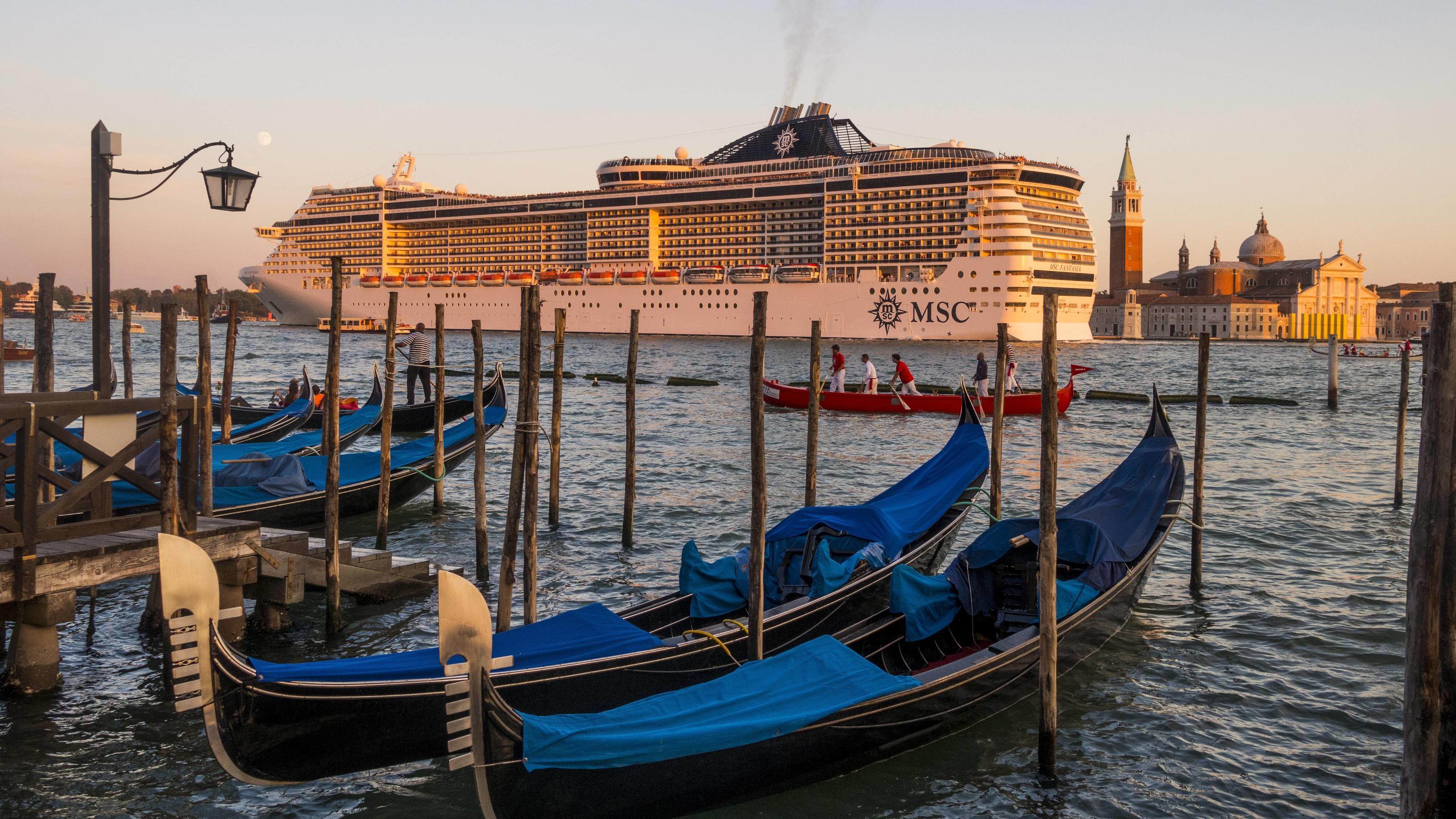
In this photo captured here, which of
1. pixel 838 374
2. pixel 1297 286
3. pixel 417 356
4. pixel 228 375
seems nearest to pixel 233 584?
pixel 228 375

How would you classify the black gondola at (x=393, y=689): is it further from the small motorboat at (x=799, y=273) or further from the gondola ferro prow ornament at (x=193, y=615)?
the small motorboat at (x=799, y=273)

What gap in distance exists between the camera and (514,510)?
235 inches

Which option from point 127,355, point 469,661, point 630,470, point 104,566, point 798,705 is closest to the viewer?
point 469,661

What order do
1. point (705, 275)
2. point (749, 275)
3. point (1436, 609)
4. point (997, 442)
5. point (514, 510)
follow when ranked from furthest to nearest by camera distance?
point (705, 275), point (749, 275), point (997, 442), point (514, 510), point (1436, 609)

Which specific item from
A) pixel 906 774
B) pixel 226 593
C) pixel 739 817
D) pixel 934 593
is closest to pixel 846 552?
pixel 934 593

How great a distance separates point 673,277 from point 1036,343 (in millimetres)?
17965

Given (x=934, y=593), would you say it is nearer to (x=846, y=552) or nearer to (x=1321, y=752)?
(x=846, y=552)

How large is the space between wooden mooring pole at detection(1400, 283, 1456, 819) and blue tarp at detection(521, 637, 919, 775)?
1.93 m

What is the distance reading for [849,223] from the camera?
1944 inches

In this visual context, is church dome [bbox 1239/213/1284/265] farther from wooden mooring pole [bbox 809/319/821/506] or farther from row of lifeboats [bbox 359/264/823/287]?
wooden mooring pole [bbox 809/319/821/506]

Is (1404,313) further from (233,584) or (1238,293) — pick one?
(233,584)

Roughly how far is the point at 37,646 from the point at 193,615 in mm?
1897

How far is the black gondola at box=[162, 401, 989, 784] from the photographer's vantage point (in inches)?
154

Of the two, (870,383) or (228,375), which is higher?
(228,375)
